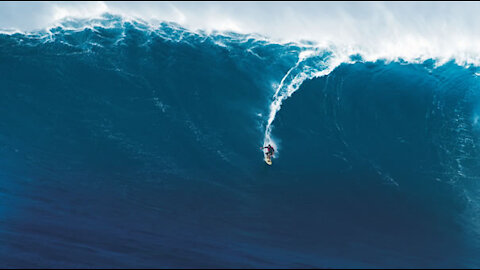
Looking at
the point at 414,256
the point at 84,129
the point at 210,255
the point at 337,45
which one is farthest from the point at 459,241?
the point at 84,129

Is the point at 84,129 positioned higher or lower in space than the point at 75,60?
lower

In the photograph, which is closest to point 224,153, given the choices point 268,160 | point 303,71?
point 268,160

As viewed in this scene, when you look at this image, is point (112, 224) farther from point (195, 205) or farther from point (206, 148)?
point (206, 148)

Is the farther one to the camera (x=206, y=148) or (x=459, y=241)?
(x=206, y=148)

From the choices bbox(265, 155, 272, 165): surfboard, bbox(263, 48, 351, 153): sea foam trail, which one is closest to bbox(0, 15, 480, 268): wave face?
bbox(263, 48, 351, 153): sea foam trail

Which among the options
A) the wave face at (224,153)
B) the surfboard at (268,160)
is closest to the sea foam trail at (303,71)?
the wave face at (224,153)

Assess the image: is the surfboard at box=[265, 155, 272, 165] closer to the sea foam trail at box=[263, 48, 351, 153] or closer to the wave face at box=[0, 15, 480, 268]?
the wave face at box=[0, 15, 480, 268]
